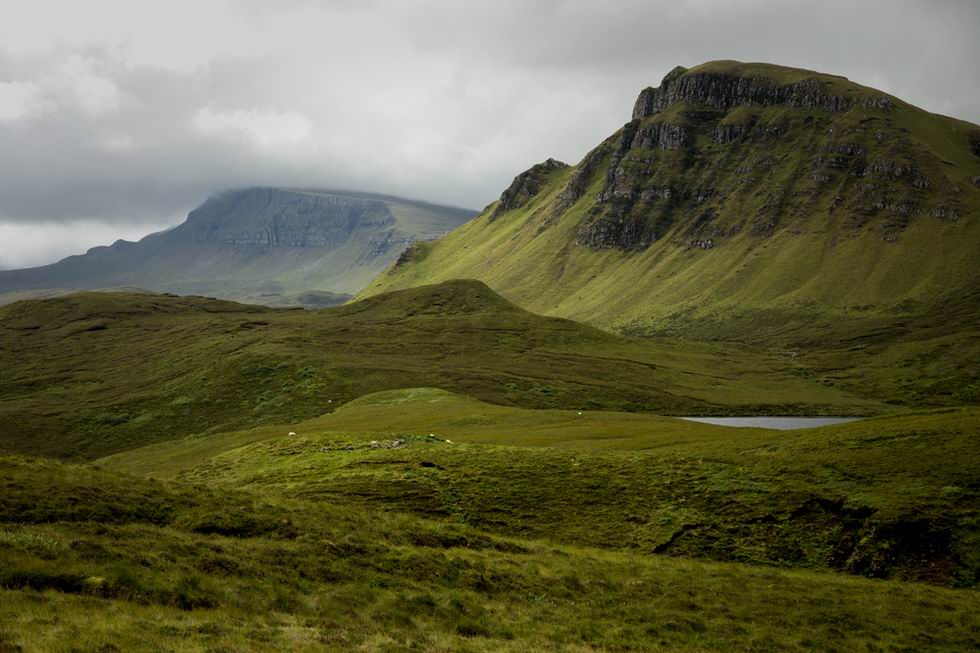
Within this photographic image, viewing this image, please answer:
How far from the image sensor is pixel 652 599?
35.1 metres

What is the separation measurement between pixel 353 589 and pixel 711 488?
28.6 m

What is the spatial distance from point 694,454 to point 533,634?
3454 centimetres

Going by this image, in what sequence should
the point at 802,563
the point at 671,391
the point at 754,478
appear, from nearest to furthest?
the point at 802,563
the point at 754,478
the point at 671,391

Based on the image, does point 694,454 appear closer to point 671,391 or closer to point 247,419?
point 247,419

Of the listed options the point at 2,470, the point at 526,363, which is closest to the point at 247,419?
the point at 526,363

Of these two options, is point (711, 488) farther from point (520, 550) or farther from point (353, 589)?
point (353, 589)

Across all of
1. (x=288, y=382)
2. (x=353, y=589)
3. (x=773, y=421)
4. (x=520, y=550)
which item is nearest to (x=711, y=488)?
(x=520, y=550)

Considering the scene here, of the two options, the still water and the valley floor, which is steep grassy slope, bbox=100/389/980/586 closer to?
the valley floor

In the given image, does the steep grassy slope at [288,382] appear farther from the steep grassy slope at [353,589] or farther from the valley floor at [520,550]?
the steep grassy slope at [353,589]

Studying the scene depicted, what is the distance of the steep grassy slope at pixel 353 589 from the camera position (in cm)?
2477

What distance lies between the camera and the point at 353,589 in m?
30.8

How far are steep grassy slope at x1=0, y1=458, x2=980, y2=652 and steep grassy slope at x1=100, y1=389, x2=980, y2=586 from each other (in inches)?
146

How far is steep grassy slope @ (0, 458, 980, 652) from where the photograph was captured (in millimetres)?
24766

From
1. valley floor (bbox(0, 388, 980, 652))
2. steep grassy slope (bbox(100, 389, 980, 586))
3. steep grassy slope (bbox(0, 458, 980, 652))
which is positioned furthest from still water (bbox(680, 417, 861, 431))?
steep grassy slope (bbox(0, 458, 980, 652))
